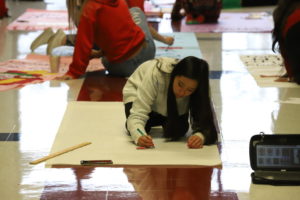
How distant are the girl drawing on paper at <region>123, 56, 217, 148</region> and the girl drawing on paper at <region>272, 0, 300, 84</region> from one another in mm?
1452

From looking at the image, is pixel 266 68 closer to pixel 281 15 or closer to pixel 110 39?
pixel 281 15

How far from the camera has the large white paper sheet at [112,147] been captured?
292 cm

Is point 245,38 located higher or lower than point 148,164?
lower

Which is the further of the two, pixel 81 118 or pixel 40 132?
pixel 81 118

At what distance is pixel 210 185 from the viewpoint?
2.71 m

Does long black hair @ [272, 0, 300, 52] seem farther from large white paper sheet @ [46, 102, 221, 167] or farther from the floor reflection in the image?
the floor reflection

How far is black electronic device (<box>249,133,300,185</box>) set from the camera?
2717 mm

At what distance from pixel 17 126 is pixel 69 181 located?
854mm

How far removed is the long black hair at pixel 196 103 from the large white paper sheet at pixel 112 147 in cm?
7

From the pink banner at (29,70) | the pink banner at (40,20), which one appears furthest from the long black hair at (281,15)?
the pink banner at (40,20)

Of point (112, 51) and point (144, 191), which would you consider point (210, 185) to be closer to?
point (144, 191)

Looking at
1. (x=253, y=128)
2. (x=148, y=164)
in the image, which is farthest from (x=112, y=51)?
(x=148, y=164)

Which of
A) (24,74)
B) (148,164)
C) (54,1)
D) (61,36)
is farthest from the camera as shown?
(54,1)

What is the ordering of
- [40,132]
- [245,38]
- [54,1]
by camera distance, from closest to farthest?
[40,132], [245,38], [54,1]
